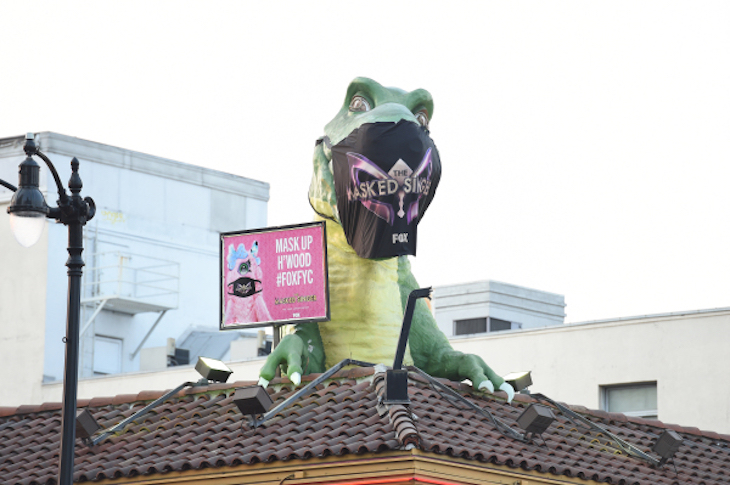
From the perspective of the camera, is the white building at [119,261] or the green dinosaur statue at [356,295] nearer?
the green dinosaur statue at [356,295]

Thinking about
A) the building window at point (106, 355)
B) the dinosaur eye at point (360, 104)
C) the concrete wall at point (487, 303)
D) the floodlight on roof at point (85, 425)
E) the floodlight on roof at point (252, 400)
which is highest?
the dinosaur eye at point (360, 104)

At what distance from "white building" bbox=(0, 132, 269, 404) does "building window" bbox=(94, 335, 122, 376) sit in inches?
1.5

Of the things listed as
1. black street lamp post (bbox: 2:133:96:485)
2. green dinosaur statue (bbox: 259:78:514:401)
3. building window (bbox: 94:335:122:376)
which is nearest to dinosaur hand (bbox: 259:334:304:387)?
green dinosaur statue (bbox: 259:78:514:401)

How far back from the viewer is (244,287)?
1455 centimetres

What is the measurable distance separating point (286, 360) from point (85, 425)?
6.85ft

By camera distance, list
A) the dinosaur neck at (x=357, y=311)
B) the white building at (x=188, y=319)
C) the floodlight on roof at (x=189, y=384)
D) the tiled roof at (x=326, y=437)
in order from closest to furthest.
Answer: the tiled roof at (x=326, y=437) → the floodlight on roof at (x=189, y=384) → the dinosaur neck at (x=357, y=311) → the white building at (x=188, y=319)

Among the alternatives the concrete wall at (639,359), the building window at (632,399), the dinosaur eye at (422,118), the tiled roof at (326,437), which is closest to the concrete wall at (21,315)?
the concrete wall at (639,359)

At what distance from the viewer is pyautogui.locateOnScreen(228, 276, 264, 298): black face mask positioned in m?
14.5

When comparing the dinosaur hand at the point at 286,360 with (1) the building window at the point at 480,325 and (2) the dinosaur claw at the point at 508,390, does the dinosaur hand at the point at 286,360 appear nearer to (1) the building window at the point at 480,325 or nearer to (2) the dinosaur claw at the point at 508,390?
(2) the dinosaur claw at the point at 508,390

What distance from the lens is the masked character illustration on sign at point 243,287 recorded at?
1446 centimetres

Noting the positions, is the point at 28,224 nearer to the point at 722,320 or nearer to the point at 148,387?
the point at 722,320

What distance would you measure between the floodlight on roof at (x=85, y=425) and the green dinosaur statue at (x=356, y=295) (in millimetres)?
1979

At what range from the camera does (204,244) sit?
125ft

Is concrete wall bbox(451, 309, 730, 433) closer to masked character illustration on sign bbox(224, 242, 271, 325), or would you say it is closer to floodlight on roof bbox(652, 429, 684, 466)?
floodlight on roof bbox(652, 429, 684, 466)
